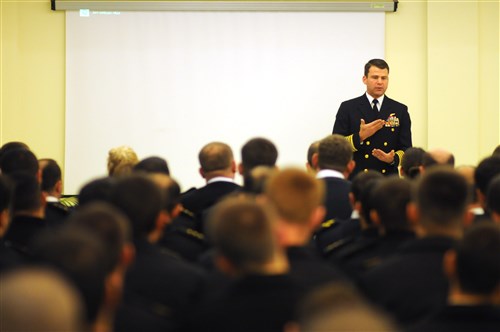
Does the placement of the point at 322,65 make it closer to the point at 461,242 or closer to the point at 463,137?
the point at 463,137

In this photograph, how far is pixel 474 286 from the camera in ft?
8.53

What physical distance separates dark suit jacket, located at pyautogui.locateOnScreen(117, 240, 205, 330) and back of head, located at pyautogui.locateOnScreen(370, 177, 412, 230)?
35.1 inches

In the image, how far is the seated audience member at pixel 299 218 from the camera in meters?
3.17

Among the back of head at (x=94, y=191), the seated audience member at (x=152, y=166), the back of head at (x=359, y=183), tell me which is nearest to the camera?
the back of head at (x=94, y=191)

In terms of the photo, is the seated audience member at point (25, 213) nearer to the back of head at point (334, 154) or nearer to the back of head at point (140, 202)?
the back of head at point (140, 202)

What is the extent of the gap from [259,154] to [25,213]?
1.61 m

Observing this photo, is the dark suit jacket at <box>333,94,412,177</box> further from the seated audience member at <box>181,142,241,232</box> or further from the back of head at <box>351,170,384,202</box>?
the back of head at <box>351,170,384,202</box>

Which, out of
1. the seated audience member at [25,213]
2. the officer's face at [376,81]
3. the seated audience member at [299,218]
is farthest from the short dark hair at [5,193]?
the officer's face at [376,81]

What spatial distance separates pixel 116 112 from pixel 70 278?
7.56m

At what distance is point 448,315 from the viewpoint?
2.52 m

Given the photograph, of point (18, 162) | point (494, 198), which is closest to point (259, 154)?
point (18, 162)

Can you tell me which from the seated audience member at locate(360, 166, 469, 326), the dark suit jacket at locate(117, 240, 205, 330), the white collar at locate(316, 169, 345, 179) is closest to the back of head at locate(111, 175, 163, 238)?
the dark suit jacket at locate(117, 240, 205, 330)

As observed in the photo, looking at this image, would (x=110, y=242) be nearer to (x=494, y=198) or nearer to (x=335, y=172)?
(x=494, y=198)

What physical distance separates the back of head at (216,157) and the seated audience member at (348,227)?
0.87 metres
